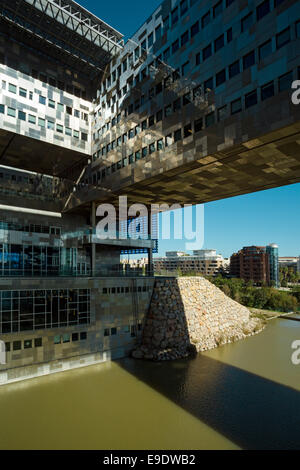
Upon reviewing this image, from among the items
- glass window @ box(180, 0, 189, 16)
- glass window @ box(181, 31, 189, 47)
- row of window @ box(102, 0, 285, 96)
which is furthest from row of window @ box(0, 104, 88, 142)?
glass window @ box(180, 0, 189, 16)

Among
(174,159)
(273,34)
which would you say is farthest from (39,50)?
(273,34)

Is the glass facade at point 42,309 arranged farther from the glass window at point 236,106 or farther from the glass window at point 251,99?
the glass window at point 251,99

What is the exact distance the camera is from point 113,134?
33.3m

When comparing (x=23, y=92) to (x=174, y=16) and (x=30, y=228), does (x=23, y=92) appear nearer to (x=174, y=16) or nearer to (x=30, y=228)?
(x=30, y=228)

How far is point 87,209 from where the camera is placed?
40844 mm

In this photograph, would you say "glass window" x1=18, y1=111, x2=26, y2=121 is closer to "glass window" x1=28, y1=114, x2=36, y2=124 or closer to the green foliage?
"glass window" x1=28, y1=114, x2=36, y2=124

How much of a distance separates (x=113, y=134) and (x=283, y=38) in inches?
747

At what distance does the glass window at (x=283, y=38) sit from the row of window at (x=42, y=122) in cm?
2352

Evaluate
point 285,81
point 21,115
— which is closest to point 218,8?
point 285,81

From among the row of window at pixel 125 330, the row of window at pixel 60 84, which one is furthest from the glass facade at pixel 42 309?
the row of window at pixel 60 84

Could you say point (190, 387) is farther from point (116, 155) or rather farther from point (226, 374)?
point (116, 155)

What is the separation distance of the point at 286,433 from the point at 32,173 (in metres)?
40.5

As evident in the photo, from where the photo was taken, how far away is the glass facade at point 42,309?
23.1 meters

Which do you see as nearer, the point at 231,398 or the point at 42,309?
the point at 231,398
